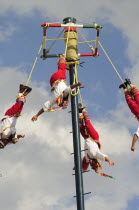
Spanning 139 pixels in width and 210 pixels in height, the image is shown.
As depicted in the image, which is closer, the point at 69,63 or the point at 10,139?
the point at 10,139

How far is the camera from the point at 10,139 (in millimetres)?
13203

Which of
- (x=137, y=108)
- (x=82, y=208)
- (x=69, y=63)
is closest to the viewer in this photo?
(x=82, y=208)

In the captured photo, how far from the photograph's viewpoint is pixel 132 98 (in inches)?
532

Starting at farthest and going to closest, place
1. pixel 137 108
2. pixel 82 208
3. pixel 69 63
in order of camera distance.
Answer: pixel 69 63 < pixel 137 108 < pixel 82 208

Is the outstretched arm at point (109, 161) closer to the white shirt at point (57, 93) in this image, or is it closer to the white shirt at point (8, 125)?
the white shirt at point (57, 93)

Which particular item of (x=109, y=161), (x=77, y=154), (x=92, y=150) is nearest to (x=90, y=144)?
(x=92, y=150)

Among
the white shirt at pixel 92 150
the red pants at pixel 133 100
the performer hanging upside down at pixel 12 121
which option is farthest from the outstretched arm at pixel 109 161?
the performer hanging upside down at pixel 12 121

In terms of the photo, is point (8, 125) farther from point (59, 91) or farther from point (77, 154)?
point (77, 154)


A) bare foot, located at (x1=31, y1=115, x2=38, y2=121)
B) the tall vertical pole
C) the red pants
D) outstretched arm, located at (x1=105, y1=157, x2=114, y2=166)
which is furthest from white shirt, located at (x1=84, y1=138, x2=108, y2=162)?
bare foot, located at (x1=31, y1=115, x2=38, y2=121)

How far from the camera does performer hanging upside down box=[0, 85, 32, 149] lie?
1310 centimetres

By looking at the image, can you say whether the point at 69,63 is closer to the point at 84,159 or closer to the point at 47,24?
the point at 47,24

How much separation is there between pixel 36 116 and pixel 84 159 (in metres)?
2.10

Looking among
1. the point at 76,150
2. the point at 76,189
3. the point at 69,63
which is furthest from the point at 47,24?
the point at 76,189

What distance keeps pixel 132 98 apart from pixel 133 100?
0.10 metres
